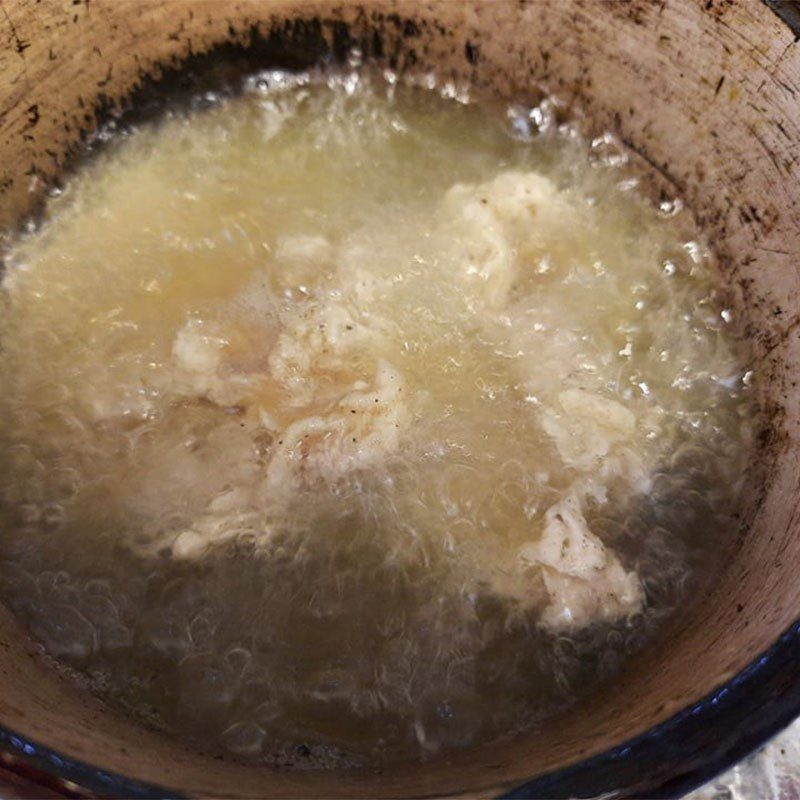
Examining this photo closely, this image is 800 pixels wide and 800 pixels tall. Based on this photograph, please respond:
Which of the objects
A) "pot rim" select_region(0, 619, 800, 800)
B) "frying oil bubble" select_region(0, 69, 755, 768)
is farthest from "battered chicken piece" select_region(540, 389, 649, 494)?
"pot rim" select_region(0, 619, 800, 800)

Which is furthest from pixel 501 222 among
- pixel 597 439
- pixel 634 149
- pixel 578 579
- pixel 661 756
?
pixel 661 756

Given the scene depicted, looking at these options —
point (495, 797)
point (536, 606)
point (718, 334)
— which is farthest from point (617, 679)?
point (718, 334)

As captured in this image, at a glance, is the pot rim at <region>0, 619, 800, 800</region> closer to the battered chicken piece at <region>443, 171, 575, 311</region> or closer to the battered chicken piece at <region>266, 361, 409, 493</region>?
the battered chicken piece at <region>266, 361, 409, 493</region>

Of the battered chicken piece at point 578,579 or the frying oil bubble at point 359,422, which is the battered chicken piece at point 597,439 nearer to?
the frying oil bubble at point 359,422

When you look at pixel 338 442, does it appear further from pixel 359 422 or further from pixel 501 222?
pixel 501 222

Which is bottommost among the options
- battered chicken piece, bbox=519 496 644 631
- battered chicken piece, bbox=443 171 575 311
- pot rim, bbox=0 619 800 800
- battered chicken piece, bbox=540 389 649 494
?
pot rim, bbox=0 619 800 800
